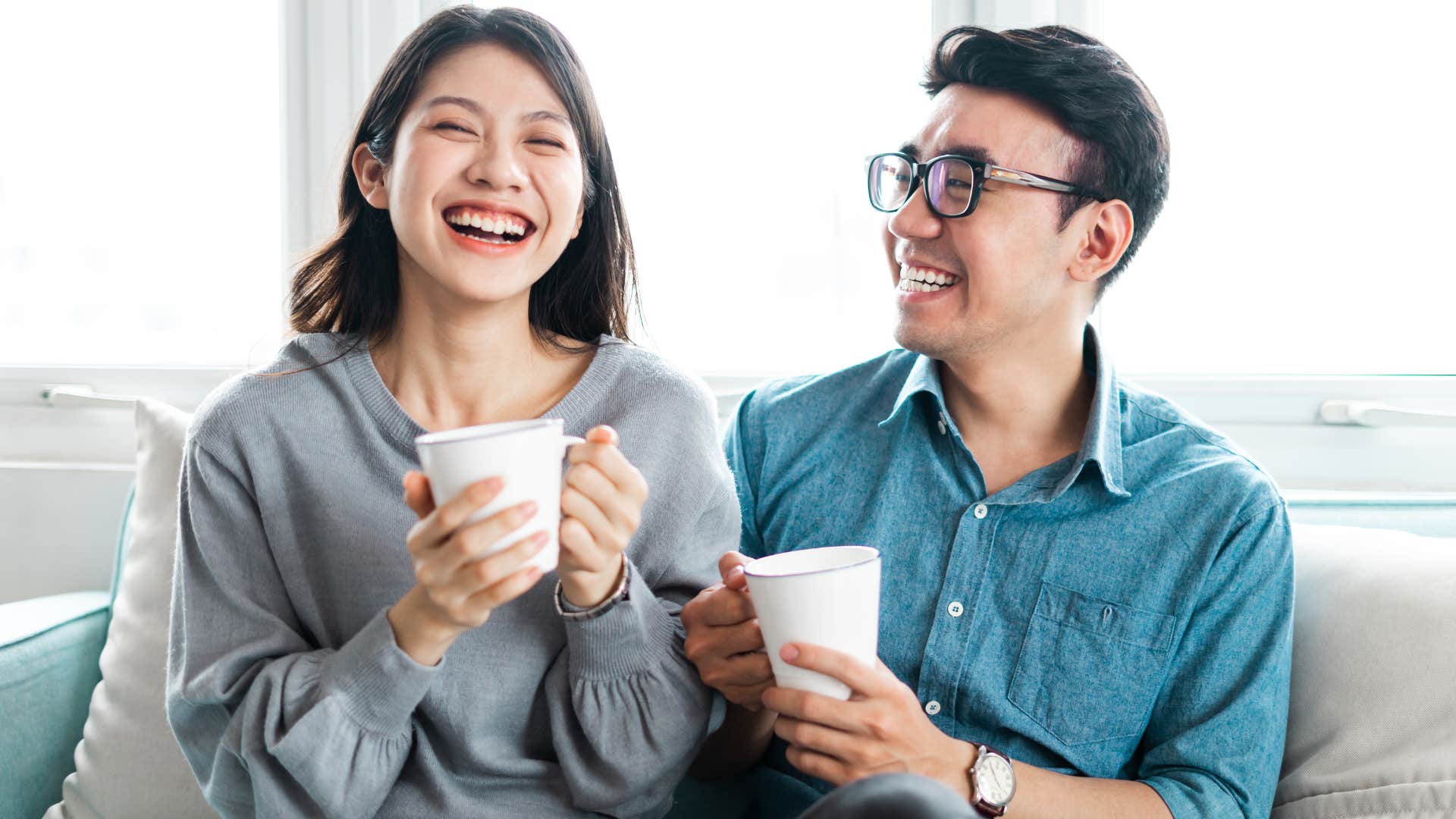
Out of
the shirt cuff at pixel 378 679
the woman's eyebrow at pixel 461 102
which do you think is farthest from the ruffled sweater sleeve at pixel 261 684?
the woman's eyebrow at pixel 461 102

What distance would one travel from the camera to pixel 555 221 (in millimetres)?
1223

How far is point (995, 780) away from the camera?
1.17 meters

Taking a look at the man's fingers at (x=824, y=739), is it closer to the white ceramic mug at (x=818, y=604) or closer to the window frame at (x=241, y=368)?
the white ceramic mug at (x=818, y=604)

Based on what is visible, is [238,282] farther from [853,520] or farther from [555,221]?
[853,520]

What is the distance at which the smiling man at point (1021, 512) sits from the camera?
1.20 m

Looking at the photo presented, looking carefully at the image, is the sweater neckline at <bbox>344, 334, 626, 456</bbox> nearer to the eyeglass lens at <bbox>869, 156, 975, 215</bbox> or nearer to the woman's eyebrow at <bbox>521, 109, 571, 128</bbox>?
the woman's eyebrow at <bbox>521, 109, 571, 128</bbox>

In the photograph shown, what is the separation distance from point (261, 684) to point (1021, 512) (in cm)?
89

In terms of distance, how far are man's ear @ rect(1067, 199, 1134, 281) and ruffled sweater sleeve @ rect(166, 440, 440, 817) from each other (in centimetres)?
101

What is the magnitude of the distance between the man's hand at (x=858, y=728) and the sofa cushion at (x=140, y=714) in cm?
100

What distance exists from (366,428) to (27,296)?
5.50 feet

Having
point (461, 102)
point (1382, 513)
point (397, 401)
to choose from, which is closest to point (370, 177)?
point (461, 102)

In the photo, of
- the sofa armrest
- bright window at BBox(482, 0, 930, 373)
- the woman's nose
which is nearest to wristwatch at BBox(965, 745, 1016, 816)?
the woman's nose

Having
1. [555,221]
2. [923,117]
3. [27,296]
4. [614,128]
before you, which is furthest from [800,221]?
[27,296]

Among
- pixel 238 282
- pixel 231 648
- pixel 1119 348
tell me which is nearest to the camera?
pixel 231 648
